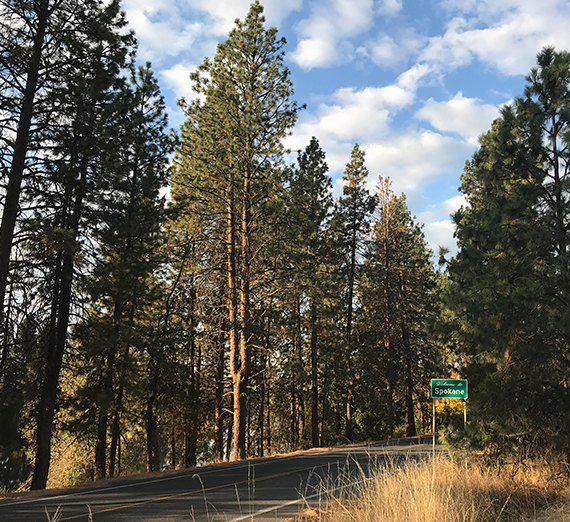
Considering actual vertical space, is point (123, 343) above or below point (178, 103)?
below

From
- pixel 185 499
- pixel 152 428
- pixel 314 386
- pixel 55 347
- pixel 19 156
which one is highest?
pixel 19 156

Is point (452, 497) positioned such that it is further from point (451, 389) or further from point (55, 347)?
point (55, 347)

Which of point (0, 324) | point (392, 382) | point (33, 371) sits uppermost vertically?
point (0, 324)

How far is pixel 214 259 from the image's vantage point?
2016 cm

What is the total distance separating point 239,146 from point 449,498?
14869 millimetres

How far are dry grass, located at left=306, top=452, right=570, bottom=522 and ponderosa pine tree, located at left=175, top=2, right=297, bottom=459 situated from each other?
34.3 ft

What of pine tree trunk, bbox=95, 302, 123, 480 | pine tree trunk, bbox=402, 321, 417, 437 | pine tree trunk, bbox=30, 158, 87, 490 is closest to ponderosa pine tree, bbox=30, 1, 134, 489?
pine tree trunk, bbox=30, 158, 87, 490

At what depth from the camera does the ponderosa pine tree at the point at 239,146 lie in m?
18.5

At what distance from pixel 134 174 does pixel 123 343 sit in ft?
23.9

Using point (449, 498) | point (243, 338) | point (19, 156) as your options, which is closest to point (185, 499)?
point (449, 498)

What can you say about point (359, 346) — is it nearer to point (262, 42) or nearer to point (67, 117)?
point (262, 42)

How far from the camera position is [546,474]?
10.2 meters

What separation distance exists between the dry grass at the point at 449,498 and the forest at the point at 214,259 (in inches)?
42.4

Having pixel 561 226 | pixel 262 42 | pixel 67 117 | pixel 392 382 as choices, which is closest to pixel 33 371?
pixel 67 117
